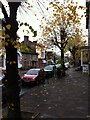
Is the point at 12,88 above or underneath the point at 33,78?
above

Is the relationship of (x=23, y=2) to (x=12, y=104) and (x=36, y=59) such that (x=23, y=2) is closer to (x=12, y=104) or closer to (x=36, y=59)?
(x=12, y=104)

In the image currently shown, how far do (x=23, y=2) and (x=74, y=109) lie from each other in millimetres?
5790

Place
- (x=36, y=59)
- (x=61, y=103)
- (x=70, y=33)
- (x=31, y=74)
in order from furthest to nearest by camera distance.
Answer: (x=36, y=59) < (x=70, y=33) < (x=31, y=74) < (x=61, y=103)

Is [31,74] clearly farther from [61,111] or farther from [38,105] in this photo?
[61,111]

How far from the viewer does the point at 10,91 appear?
528 inches

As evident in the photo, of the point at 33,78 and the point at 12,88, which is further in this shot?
the point at 33,78

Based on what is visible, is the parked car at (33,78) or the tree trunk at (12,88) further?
the parked car at (33,78)

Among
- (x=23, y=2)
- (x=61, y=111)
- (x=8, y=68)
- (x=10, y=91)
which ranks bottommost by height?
(x=61, y=111)

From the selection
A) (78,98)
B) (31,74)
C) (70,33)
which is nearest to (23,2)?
(78,98)

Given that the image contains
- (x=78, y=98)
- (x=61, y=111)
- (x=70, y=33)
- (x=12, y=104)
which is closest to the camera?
(x=12, y=104)

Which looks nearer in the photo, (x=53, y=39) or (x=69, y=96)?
(x=69, y=96)

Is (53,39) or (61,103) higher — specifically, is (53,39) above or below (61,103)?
above

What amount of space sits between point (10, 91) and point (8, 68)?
0.91 meters

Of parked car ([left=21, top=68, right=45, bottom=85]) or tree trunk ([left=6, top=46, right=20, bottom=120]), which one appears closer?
tree trunk ([left=6, top=46, right=20, bottom=120])
